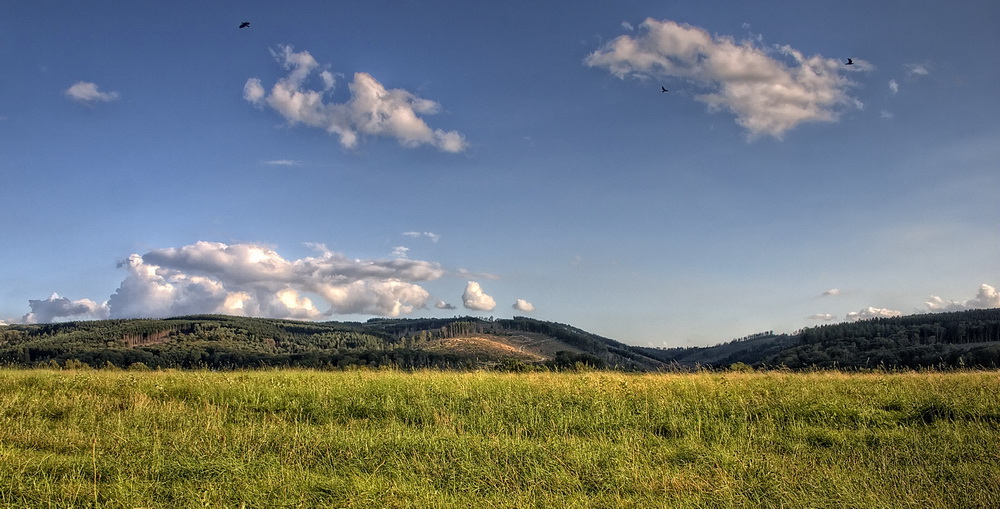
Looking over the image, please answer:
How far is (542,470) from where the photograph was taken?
8672 mm

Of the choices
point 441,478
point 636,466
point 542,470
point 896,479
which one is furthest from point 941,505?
point 441,478

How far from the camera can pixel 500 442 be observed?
10.6 meters

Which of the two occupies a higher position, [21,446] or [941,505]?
[21,446]

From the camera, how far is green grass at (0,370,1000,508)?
25.7ft

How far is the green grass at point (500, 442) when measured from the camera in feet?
25.7

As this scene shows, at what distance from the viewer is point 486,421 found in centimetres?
1278

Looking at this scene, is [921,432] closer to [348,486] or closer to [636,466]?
[636,466]

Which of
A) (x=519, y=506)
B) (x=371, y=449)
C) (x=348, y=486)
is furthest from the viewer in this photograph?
(x=371, y=449)

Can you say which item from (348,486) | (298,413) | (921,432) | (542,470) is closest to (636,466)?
(542,470)

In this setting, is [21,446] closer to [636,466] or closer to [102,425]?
[102,425]

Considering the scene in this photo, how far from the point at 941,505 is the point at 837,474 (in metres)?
1.46

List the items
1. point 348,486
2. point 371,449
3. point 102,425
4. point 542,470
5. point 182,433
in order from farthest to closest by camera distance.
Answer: point 102,425
point 182,433
point 371,449
point 542,470
point 348,486

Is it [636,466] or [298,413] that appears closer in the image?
[636,466]

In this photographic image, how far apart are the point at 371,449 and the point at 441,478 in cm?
207
